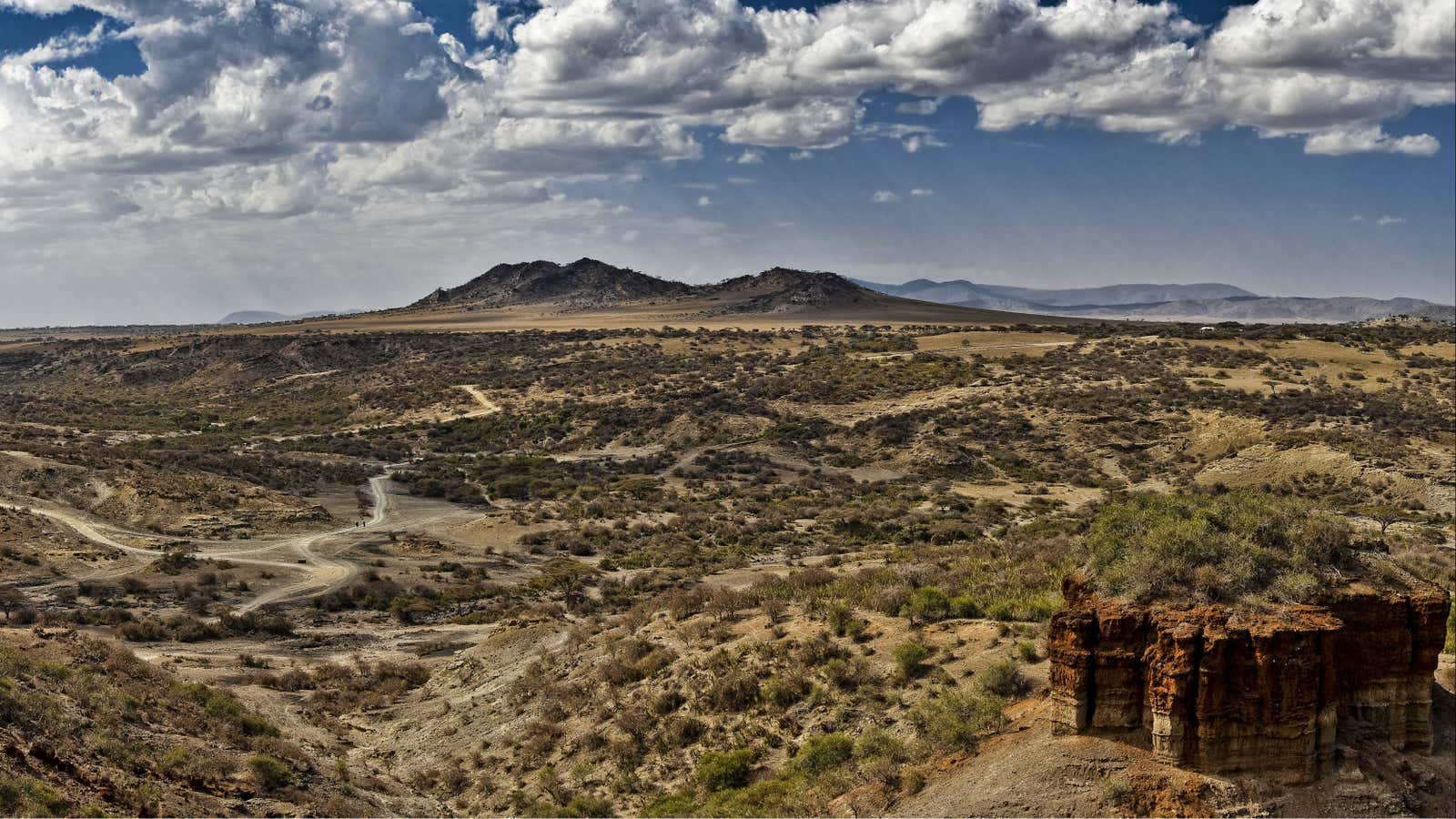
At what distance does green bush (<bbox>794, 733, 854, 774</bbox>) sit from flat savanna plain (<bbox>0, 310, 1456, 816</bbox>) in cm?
6

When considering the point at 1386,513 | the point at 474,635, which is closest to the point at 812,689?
the point at 474,635

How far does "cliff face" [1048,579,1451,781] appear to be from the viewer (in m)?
12.8

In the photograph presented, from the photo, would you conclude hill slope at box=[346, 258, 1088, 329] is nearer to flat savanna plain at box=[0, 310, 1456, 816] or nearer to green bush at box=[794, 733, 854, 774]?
flat savanna plain at box=[0, 310, 1456, 816]

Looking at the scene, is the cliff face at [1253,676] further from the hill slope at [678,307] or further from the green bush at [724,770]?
the hill slope at [678,307]

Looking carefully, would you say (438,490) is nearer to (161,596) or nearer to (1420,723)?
(161,596)

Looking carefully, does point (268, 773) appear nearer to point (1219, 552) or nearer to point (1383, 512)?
point (1219, 552)

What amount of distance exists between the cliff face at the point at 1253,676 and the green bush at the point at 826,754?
13.4ft

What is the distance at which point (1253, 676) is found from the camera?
12.7 m

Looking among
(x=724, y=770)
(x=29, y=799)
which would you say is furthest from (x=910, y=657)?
(x=29, y=799)

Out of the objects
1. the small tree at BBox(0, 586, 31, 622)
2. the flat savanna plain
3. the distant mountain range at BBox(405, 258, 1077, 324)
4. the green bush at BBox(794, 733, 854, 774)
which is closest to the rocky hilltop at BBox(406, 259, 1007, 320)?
the distant mountain range at BBox(405, 258, 1077, 324)

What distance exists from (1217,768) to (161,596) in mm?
32753

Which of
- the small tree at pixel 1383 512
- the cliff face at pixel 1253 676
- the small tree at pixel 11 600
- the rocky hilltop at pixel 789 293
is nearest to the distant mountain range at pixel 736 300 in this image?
the rocky hilltop at pixel 789 293

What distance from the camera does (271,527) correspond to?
46188 mm

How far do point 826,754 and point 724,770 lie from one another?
79.9 inches
